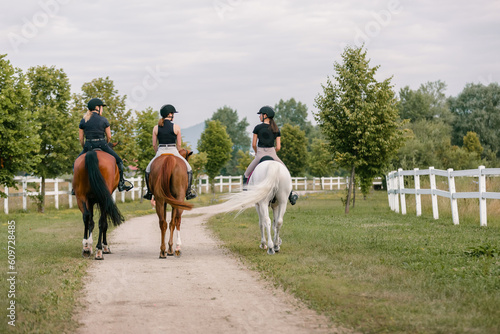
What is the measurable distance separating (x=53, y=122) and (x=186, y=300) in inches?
962

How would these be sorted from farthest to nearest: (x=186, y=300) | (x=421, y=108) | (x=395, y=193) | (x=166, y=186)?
(x=421, y=108) → (x=395, y=193) → (x=166, y=186) → (x=186, y=300)

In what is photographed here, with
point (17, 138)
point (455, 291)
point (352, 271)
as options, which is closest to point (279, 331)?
point (455, 291)

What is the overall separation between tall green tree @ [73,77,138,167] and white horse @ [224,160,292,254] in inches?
1057

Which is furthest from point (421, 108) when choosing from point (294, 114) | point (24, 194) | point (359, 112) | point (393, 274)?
point (393, 274)

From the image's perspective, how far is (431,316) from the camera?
19.7 feet

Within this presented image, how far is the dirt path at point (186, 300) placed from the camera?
591cm

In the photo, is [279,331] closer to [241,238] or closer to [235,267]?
[235,267]

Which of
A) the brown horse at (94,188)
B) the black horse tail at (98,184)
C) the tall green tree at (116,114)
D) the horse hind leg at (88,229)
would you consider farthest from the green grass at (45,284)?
the tall green tree at (116,114)

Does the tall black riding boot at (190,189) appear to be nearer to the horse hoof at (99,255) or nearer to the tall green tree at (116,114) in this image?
the horse hoof at (99,255)

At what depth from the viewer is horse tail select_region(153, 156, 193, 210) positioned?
36.4 ft

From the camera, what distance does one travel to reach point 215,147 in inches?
2314

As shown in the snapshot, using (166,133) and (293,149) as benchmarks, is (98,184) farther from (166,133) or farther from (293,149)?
(293,149)

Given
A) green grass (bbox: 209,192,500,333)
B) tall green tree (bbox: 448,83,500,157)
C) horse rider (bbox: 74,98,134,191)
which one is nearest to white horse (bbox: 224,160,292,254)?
green grass (bbox: 209,192,500,333)

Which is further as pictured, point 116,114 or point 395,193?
point 116,114
